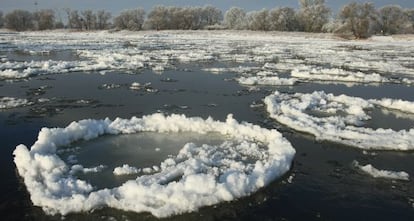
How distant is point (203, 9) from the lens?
10306 centimetres

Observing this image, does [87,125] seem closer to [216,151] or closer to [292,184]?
[216,151]

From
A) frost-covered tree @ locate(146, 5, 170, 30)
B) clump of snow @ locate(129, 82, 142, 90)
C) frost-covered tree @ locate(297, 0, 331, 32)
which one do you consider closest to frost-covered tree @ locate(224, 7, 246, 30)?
frost-covered tree @ locate(146, 5, 170, 30)

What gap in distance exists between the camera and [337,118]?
10984 millimetres

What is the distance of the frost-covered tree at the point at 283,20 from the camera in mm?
78119

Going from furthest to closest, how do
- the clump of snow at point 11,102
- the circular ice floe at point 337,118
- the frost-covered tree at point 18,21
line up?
1. the frost-covered tree at point 18,21
2. the clump of snow at point 11,102
3. the circular ice floe at point 337,118

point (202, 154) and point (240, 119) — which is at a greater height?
point (202, 154)

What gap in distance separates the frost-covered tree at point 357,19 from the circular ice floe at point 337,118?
47534 mm

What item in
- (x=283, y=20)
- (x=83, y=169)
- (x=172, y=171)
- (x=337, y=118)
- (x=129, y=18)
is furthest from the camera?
(x=129, y=18)

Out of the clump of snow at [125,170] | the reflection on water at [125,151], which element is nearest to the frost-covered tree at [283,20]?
the reflection on water at [125,151]

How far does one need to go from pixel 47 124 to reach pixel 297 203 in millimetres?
6582

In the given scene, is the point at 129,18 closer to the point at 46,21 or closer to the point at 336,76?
the point at 46,21

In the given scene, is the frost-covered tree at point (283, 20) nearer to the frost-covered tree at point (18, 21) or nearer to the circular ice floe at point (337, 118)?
the frost-covered tree at point (18, 21)

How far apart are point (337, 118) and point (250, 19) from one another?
84385mm

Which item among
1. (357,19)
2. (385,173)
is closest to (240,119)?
(385,173)
